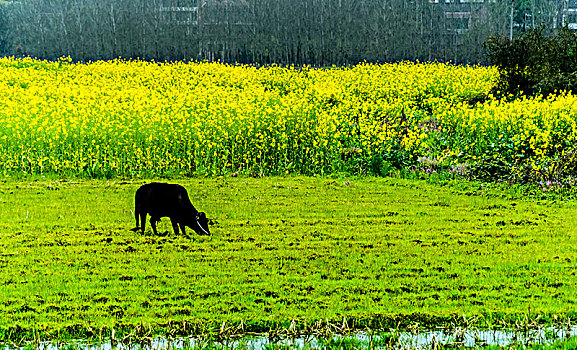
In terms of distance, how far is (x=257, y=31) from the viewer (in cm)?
2955

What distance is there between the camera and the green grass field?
16.5ft

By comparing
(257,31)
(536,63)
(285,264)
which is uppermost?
(257,31)

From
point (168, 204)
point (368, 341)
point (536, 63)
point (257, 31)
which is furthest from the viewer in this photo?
point (257, 31)

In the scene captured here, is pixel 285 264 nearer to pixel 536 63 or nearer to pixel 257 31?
pixel 536 63

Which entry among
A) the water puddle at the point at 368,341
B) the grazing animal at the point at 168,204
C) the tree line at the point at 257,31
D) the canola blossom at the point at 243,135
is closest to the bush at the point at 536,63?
the canola blossom at the point at 243,135

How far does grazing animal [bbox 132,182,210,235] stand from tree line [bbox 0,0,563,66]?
76.4 ft

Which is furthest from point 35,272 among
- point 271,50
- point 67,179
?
point 271,50

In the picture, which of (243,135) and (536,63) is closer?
(243,135)

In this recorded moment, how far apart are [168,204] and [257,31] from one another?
939 inches

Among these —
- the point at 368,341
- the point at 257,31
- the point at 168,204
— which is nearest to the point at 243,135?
the point at 168,204

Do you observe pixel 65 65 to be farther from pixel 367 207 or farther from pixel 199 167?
pixel 367 207

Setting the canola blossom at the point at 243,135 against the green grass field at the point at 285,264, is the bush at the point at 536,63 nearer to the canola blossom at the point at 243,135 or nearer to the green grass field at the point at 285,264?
the canola blossom at the point at 243,135

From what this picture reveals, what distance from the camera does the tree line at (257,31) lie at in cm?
2958

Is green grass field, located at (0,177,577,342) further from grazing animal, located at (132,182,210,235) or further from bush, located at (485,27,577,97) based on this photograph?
bush, located at (485,27,577,97)
